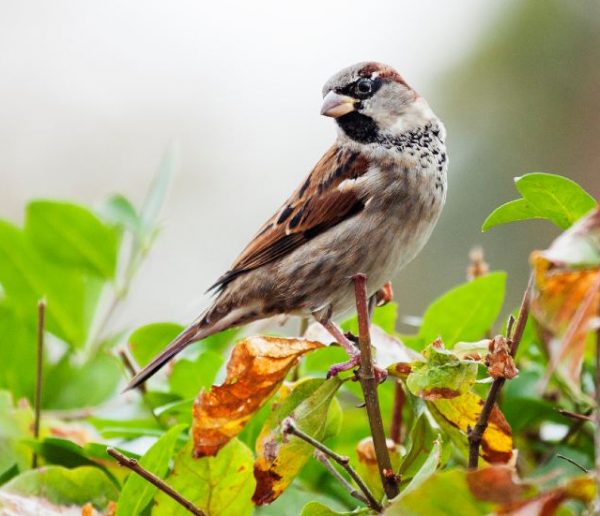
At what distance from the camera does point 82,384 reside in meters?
1.35

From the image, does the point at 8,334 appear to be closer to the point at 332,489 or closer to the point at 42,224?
the point at 42,224

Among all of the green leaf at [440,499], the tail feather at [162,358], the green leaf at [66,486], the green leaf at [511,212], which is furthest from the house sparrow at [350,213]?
the green leaf at [440,499]

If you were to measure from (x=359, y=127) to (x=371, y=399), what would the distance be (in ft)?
4.02

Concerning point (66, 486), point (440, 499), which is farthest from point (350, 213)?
point (440, 499)

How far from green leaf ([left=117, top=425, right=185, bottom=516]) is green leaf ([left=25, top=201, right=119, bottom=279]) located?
0.63 m

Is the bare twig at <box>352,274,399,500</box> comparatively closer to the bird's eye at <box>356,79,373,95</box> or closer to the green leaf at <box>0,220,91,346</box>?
the green leaf at <box>0,220,91,346</box>

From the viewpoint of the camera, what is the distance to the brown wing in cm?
187

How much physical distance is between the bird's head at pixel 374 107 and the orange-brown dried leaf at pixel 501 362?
118 centimetres

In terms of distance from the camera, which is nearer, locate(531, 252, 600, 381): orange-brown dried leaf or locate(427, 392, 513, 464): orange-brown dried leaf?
locate(531, 252, 600, 381): orange-brown dried leaf

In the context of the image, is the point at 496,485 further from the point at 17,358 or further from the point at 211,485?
the point at 17,358

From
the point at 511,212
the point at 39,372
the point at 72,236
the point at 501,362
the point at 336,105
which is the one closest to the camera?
the point at 501,362

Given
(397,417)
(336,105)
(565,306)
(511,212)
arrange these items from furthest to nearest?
(336,105) < (397,417) < (511,212) < (565,306)

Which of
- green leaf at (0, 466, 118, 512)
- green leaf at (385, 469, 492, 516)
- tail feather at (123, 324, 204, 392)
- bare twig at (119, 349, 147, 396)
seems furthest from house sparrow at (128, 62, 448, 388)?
green leaf at (385, 469, 492, 516)

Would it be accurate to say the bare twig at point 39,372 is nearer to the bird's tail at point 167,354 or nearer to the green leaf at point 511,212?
the bird's tail at point 167,354
